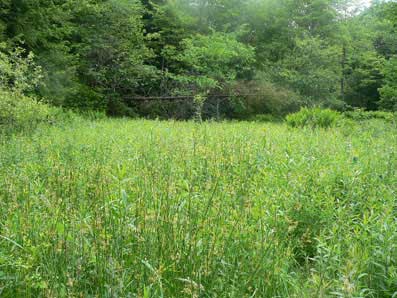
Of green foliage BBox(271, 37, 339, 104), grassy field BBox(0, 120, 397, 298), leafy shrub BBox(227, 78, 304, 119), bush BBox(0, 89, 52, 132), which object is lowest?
grassy field BBox(0, 120, 397, 298)

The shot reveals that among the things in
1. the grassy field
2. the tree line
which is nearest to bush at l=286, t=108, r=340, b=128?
the tree line

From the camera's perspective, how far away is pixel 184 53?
17578 millimetres

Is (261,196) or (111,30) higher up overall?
(111,30)

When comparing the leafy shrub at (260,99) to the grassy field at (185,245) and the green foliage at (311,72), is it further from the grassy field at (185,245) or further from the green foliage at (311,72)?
the grassy field at (185,245)

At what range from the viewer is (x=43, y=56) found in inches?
516

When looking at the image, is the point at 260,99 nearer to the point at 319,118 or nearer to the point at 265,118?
the point at 265,118

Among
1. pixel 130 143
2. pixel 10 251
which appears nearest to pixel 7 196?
pixel 10 251

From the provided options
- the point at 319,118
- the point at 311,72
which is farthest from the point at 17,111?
the point at 311,72

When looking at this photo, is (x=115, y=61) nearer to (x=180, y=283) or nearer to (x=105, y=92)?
(x=105, y=92)

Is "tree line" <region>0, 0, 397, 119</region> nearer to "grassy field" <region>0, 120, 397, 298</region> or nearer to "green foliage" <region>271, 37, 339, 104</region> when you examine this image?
"green foliage" <region>271, 37, 339, 104</region>

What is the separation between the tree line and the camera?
13279 mm

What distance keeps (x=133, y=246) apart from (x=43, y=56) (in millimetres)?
12437

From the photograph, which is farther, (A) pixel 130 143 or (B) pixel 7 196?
(A) pixel 130 143

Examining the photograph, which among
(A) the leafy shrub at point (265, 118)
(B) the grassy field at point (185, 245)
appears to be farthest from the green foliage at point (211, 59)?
(B) the grassy field at point (185, 245)
